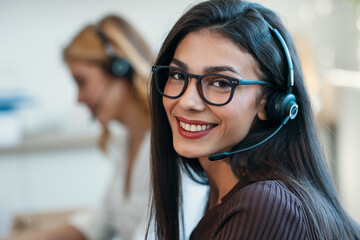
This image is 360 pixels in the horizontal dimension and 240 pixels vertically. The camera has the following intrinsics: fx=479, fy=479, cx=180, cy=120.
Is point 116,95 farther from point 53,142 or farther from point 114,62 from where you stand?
point 53,142

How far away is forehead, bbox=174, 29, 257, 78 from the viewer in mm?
841

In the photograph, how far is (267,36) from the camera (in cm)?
87

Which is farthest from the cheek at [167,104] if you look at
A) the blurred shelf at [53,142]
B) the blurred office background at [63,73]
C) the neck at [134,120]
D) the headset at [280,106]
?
the blurred shelf at [53,142]

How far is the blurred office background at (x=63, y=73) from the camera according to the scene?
11.3 ft

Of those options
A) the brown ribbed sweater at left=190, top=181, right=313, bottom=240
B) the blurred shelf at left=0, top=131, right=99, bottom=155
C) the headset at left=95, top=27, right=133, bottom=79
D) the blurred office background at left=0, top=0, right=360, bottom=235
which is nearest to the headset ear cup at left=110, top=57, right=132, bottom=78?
the headset at left=95, top=27, right=133, bottom=79

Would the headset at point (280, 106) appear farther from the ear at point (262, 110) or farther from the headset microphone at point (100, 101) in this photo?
the headset microphone at point (100, 101)

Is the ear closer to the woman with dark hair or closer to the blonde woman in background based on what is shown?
the woman with dark hair

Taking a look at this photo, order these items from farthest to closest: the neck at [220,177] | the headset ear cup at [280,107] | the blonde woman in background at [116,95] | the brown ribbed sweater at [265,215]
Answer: the blonde woman in background at [116,95] → the neck at [220,177] → the headset ear cup at [280,107] → the brown ribbed sweater at [265,215]

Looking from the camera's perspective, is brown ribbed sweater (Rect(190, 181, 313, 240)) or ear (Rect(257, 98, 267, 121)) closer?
brown ribbed sweater (Rect(190, 181, 313, 240))

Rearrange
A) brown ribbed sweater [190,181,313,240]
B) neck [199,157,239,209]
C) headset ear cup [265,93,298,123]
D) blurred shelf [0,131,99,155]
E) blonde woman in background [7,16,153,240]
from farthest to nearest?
1. blurred shelf [0,131,99,155]
2. blonde woman in background [7,16,153,240]
3. neck [199,157,239,209]
4. headset ear cup [265,93,298,123]
5. brown ribbed sweater [190,181,313,240]

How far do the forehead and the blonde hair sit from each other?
0.85 m

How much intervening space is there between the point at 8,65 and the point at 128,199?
7.11 feet

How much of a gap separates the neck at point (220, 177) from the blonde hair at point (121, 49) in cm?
77

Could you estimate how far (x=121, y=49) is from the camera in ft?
5.67
